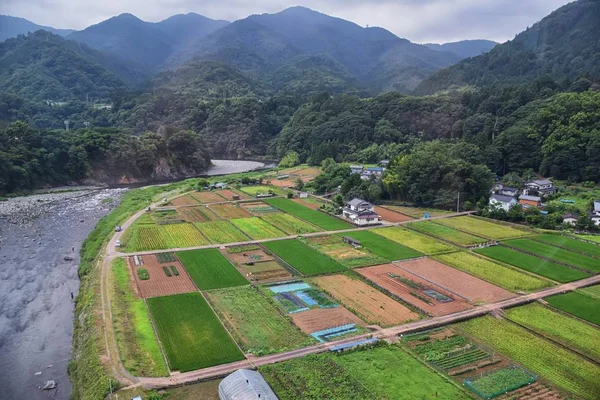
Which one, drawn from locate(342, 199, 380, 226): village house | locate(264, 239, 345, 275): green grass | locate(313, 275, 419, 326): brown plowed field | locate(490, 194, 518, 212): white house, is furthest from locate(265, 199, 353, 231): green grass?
locate(490, 194, 518, 212): white house

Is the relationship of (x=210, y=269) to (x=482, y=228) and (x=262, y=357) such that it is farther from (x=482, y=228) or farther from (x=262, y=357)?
(x=482, y=228)

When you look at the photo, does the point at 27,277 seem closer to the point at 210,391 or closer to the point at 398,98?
the point at 210,391

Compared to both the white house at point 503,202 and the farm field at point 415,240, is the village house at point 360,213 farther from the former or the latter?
the white house at point 503,202

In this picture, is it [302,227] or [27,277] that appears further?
[302,227]

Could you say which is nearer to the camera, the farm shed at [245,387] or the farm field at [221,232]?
the farm shed at [245,387]

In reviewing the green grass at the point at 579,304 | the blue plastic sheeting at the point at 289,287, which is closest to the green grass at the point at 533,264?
the green grass at the point at 579,304

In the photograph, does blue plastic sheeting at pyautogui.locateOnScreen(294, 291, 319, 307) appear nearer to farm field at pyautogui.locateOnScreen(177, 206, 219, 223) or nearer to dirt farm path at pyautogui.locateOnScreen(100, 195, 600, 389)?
dirt farm path at pyautogui.locateOnScreen(100, 195, 600, 389)

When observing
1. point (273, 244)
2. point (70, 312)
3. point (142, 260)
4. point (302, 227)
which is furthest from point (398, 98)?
point (70, 312)
